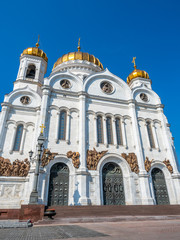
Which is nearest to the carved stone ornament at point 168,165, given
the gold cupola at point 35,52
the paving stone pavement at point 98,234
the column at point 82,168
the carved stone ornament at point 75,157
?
the column at point 82,168

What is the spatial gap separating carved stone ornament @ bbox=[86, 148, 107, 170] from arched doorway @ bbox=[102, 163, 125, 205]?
3.77ft

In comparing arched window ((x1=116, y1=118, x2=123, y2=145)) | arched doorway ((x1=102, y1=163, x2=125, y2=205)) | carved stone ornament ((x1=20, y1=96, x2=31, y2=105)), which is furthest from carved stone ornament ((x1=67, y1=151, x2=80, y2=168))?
carved stone ornament ((x1=20, y1=96, x2=31, y2=105))

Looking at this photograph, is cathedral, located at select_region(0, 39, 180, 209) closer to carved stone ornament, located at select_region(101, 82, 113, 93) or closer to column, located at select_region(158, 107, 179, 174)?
column, located at select_region(158, 107, 179, 174)

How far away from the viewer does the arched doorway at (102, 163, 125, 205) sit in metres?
14.0

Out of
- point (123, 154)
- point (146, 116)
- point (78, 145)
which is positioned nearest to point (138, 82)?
point (146, 116)

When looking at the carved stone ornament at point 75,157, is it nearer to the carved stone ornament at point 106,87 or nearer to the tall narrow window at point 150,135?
the tall narrow window at point 150,135

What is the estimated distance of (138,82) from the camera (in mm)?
24750

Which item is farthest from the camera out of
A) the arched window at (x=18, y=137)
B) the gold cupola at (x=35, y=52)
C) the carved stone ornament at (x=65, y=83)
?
the gold cupola at (x=35, y=52)

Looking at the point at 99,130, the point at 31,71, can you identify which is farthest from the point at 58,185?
the point at 31,71

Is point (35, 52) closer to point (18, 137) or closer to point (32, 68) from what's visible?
point (32, 68)

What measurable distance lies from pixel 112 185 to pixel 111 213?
12.2 feet

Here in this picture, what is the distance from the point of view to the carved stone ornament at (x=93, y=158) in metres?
14.2

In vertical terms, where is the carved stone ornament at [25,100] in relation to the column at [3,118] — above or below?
above

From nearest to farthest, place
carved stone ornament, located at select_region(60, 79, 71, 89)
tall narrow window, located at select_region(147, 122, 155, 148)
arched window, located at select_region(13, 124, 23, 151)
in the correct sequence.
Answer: arched window, located at select_region(13, 124, 23, 151) < tall narrow window, located at select_region(147, 122, 155, 148) < carved stone ornament, located at select_region(60, 79, 71, 89)
